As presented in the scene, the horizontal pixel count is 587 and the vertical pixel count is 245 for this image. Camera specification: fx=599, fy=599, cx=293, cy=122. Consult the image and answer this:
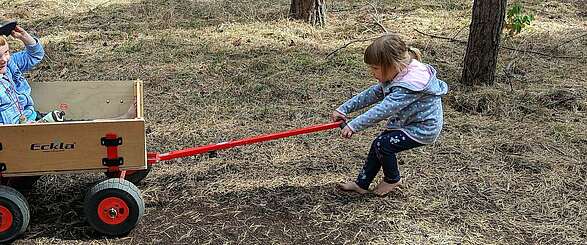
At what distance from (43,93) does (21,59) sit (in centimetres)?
28

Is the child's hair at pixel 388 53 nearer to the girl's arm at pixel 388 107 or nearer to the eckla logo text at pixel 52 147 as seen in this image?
the girl's arm at pixel 388 107

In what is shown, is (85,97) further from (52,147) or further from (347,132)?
(347,132)

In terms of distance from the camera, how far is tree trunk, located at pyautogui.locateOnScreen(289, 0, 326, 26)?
8.98m

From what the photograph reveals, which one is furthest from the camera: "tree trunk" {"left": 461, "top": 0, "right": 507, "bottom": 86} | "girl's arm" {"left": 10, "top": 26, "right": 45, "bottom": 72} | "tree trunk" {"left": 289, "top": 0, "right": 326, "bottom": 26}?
"tree trunk" {"left": 289, "top": 0, "right": 326, "bottom": 26}

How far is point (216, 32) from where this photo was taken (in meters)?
8.61

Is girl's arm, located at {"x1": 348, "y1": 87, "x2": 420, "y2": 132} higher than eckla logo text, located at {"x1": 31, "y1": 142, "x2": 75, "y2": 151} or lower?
higher

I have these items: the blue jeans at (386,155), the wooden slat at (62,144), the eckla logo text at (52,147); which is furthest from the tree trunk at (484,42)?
the eckla logo text at (52,147)

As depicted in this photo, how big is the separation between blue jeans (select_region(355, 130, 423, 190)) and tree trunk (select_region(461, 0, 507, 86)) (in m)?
2.74

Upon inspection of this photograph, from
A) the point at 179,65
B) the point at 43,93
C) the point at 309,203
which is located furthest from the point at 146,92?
the point at 309,203

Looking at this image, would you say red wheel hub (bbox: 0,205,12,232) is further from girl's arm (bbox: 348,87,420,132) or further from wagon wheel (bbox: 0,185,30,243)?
girl's arm (bbox: 348,87,420,132)

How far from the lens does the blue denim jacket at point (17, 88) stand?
3.71 metres

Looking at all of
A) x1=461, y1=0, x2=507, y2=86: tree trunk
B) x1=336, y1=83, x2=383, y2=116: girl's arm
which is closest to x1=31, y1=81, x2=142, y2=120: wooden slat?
x1=336, y1=83, x2=383, y2=116: girl's arm

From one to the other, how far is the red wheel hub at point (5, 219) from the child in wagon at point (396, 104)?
2.01 metres

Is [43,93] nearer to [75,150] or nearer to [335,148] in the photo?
[75,150]
